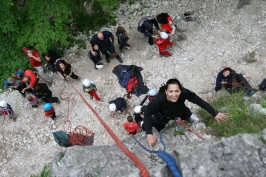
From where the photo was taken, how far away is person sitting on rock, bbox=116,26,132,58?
9500 millimetres

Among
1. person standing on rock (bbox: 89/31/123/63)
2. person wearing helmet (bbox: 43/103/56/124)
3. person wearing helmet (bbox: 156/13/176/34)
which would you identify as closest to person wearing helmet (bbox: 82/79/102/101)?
person wearing helmet (bbox: 43/103/56/124)

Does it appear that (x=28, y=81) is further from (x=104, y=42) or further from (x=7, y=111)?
(x=104, y=42)

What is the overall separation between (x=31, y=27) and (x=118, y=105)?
4.02 meters

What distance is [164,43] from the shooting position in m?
9.55

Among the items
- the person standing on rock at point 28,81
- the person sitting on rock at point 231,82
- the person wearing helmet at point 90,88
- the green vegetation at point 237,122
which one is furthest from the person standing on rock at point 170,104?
the person standing on rock at point 28,81

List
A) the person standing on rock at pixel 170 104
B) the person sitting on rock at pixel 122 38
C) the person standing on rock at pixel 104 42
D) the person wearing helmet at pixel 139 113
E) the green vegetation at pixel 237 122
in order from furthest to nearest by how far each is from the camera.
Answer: the person sitting on rock at pixel 122 38 < the person standing on rock at pixel 104 42 < the person wearing helmet at pixel 139 113 < the green vegetation at pixel 237 122 < the person standing on rock at pixel 170 104

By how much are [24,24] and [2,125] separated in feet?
11.6

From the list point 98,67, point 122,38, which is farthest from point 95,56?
point 122,38

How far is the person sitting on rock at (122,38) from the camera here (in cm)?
950

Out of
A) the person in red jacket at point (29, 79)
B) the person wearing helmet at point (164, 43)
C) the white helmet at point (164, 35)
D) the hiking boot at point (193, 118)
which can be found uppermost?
the white helmet at point (164, 35)

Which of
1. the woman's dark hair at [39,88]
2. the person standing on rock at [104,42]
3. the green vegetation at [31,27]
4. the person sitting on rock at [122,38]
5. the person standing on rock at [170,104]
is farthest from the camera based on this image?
the person sitting on rock at [122,38]

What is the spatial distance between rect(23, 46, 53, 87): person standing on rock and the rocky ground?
1.16 feet

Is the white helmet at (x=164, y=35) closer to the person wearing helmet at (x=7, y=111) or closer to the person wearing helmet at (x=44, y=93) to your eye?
the person wearing helmet at (x=44, y=93)

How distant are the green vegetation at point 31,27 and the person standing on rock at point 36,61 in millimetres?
256
